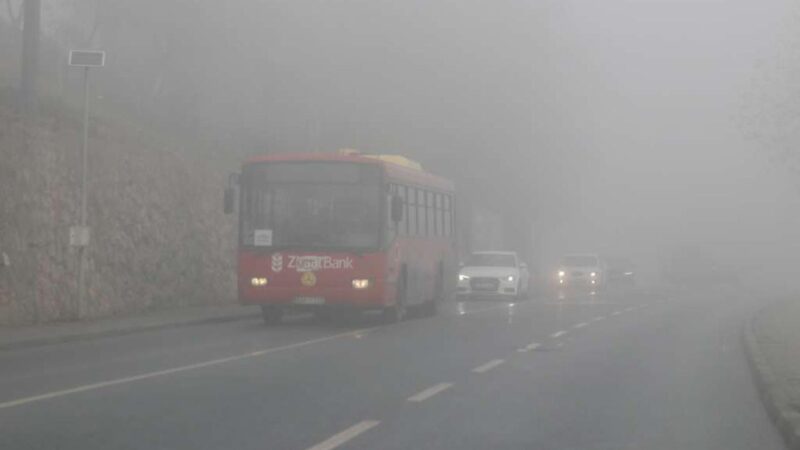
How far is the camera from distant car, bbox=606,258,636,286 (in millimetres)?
69875

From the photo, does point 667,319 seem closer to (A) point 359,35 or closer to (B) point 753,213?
(A) point 359,35

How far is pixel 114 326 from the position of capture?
25.4 m

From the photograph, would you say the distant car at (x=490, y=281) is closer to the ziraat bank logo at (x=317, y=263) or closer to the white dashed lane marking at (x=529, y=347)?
the ziraat bank logo at (x=317, y=263)

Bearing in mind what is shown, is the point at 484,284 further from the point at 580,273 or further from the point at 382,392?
the point at 382,392

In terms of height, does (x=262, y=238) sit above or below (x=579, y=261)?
below

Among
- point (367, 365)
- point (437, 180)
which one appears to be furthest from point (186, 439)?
point (437, 180)

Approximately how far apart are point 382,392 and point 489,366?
150 inches

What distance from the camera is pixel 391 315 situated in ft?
93.5

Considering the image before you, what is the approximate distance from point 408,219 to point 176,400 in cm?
1593

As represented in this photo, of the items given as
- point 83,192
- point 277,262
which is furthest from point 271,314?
point 83,192

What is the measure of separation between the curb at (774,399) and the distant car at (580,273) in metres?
37.2

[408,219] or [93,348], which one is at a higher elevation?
[408,219]

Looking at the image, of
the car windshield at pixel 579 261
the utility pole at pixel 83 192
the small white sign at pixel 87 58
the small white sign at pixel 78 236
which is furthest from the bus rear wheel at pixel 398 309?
the car windshield at pixel 579 261

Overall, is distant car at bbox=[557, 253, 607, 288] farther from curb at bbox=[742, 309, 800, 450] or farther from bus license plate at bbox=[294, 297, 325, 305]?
curb at bbox=[742, 309, 800, 450]
